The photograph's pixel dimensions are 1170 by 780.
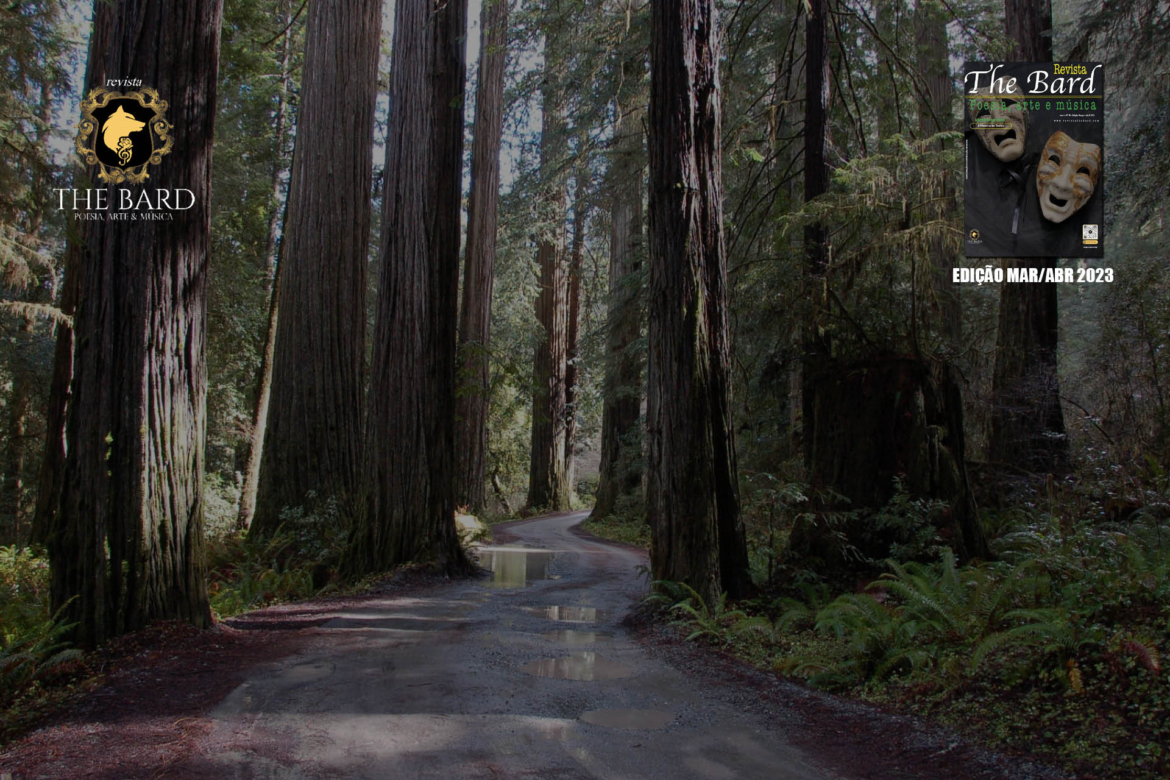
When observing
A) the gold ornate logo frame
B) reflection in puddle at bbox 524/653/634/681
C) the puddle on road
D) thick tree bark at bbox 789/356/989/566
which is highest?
the gold ornate logo frame

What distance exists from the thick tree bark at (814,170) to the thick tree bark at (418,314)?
180 inches

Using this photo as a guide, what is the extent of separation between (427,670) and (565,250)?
25.2m

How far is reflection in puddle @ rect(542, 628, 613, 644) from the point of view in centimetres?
625

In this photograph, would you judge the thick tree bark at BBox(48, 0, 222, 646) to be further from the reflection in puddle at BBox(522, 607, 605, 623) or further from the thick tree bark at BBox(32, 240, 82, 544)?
the thick tree bark at BBox(32, 240, 82, 544)

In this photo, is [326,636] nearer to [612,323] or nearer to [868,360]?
[868,360]

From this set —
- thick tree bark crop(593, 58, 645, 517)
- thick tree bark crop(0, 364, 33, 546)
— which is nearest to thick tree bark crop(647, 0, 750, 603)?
thick tree bark crop(593, 58, 645, 517)

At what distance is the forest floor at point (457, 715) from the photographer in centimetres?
346

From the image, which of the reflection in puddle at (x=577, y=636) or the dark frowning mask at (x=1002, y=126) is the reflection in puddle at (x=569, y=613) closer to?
the reflection in puddle at (x=577, y=636)

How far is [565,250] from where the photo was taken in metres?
29.1

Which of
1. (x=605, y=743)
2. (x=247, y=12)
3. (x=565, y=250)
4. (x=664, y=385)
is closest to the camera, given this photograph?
(x=605, y=743)

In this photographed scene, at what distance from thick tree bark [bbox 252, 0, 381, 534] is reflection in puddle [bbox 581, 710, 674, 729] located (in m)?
7.41

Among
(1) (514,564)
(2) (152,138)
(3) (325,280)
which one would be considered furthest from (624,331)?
(2) (152,138)

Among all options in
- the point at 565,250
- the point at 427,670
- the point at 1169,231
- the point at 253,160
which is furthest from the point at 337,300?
the point at 1169,231

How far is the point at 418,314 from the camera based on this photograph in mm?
9766
